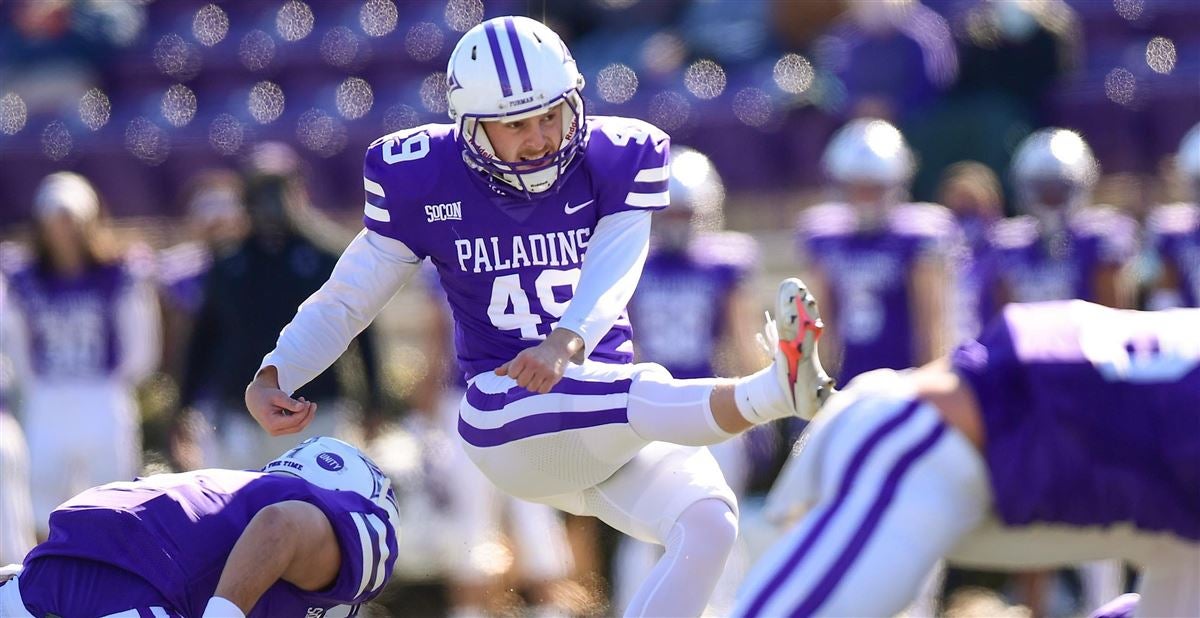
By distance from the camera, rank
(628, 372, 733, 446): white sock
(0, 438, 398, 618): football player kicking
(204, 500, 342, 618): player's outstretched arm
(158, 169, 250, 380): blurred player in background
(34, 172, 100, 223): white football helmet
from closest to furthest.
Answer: (204, 500, 342, 618): player's outstretched arm, (0, 438, 398, 618): football player kicking, (628, 372, 733, 446): white sock, (34, 172, 100, 223): white football helmet, (158, 169, 250, 380): blurred player in background

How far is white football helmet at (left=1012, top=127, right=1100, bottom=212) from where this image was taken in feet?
26.0

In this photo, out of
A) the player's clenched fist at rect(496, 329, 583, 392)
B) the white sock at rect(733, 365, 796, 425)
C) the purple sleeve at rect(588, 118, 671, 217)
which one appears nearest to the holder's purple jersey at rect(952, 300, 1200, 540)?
the white sock at rect(733, 365, 796, 425)

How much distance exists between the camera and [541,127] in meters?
4.67

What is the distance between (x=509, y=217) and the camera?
187 inches

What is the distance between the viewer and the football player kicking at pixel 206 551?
165 inches

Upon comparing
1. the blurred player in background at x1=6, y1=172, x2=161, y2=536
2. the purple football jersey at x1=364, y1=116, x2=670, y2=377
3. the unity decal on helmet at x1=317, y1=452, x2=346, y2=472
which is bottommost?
the blurred player in background at x1=6, y1=172, x2=161, y2=536

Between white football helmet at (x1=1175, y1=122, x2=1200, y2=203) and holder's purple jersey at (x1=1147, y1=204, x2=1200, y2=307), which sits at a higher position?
white football helmet at (x1=1175, y1=122, x2=1200, y2=203)

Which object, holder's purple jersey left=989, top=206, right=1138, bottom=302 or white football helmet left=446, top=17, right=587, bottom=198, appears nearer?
white football helmet left=446, top=17, right=587, bottom=198

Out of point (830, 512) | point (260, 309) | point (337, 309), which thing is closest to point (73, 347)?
point (260, 309)

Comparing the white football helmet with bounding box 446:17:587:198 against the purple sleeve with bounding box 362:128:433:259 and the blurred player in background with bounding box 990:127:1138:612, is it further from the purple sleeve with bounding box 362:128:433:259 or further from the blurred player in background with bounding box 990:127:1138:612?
the blurred player in background with bounding box 990:127:1138:612

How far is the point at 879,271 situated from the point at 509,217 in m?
3.43

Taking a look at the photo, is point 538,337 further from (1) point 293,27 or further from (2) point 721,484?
(1) point 293,27

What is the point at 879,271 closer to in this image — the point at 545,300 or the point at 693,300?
the point at 693,300

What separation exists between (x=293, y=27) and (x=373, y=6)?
615 mm
